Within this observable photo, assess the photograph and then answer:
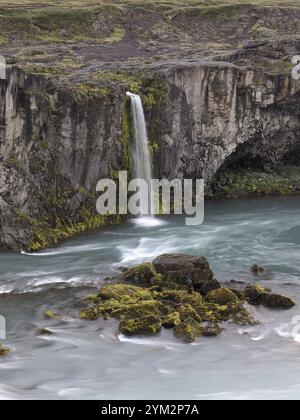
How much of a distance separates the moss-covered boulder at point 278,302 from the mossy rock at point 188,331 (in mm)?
3033

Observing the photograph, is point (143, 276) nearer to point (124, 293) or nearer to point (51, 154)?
point (124, 293)

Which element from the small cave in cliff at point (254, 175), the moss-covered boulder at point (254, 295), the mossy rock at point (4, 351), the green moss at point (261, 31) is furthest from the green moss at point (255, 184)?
the green moss at point (261, 31)

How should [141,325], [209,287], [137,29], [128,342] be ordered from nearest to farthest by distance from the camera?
[128,342] → [141,325] → [209,287] → [137,29]

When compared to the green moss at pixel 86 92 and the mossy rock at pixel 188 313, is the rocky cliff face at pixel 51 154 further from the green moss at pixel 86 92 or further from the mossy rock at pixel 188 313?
the mossy rock at pixel 188 313

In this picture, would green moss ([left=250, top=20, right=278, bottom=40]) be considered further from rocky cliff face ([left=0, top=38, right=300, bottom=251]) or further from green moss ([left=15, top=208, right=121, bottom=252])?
green moss ([left=15, top=208, right=121, bottom=252])

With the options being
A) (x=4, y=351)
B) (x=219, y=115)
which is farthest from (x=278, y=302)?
(x=219, y=115)

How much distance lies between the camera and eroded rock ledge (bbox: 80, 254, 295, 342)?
62.2 ft

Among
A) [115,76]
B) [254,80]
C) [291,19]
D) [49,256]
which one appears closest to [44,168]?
[49,256]

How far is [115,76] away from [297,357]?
21.5 m

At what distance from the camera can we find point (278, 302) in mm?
20781

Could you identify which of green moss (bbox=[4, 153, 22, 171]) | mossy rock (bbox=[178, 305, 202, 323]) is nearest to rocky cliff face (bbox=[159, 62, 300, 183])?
green moss (bbox=[4, 153, 22, 171])

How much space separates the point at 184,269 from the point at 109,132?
11.4 metres

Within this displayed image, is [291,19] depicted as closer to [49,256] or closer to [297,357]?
[49,256]

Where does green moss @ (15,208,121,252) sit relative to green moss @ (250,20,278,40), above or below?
below
